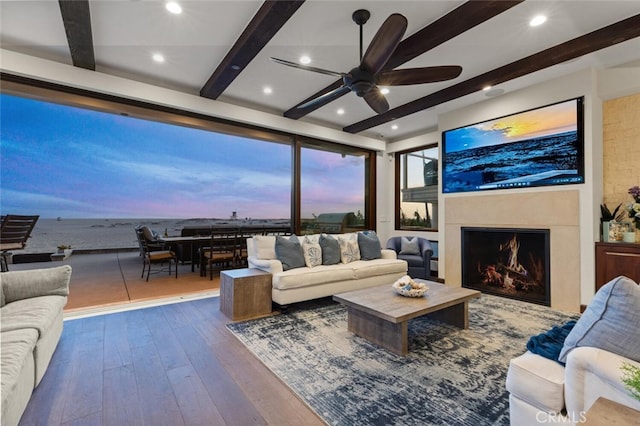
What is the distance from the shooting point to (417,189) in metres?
6.19

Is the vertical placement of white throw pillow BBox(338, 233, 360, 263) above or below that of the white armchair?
above

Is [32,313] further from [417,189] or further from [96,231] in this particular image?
[96,231]

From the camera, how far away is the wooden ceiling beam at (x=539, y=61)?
9.00ft

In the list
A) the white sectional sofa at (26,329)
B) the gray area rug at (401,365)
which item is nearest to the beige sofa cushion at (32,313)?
the white sectional sofa at (26,329)

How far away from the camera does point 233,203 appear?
983 centimetres

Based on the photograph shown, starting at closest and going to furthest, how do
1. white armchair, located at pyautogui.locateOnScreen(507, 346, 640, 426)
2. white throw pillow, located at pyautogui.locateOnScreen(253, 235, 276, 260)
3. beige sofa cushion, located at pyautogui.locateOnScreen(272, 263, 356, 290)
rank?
white armchair, located at pyautogui.locateOnScreen(507, 346, 640, 426)
beige sofa cushion, located at pyautogui.locateOnScreen(272, 263, 356, 290)
white throw pillow, located at pyautogui.locateOnScreen(253, 235, 276, 260)

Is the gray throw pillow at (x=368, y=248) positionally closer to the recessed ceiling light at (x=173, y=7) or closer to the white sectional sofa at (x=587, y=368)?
the white sectional sofa at (x=587, y=368)

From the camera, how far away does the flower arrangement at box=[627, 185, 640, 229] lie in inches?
126

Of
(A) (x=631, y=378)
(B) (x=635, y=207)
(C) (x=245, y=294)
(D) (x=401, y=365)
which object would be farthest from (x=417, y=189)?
(A) (x=631, y=378)

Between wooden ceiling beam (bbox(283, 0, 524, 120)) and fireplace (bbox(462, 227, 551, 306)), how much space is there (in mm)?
2794

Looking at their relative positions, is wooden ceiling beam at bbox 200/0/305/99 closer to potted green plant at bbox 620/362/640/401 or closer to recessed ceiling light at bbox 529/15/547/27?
recessed ceiling light at bbox 529/15/547/27

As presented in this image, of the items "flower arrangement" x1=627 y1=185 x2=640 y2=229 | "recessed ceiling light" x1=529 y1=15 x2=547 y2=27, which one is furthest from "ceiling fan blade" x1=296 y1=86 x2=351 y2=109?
"flower arrangement" x1=627 y1=185 x2=640 y2=229

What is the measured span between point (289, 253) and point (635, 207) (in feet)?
13.2

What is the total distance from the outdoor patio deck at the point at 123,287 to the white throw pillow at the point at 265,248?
1.14 metres
